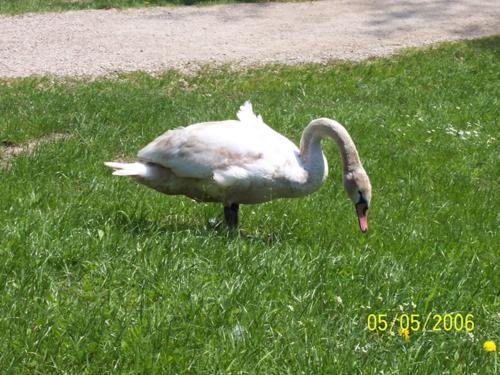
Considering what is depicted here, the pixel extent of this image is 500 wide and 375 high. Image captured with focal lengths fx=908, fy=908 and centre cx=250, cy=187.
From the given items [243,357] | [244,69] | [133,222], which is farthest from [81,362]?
[244,69]

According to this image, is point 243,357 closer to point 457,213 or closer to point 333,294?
point 333,294

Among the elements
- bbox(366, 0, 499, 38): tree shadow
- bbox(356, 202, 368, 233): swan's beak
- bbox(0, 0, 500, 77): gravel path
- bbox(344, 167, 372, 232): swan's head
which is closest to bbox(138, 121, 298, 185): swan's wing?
bbox(344, 167, 372, 232): swan's head

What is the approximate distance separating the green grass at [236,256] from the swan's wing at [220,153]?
359 millimetres

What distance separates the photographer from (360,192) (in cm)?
600

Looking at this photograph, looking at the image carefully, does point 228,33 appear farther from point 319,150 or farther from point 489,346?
point 489,346

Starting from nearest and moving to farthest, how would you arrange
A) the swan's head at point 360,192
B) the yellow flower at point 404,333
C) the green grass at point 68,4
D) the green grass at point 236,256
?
the green grass at point 236,256 → the yellow flower at point 404,333 → the swan's head at point 360,192 → the green grass at point 68,4

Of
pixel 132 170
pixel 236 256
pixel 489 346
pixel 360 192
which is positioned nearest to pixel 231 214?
pixel 132 170

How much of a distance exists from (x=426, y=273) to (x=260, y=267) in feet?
3.33

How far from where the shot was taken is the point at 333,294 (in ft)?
15.4

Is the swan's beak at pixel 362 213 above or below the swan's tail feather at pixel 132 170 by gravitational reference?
below

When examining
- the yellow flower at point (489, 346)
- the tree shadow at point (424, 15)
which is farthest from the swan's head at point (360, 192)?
the tree shadow at point (424, 15)

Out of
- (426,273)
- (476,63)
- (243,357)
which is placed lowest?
(476,63)

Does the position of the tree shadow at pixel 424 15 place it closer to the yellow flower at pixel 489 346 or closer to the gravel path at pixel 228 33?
the gravel path at pixel 228 33

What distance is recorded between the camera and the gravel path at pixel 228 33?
13180 millimetres
